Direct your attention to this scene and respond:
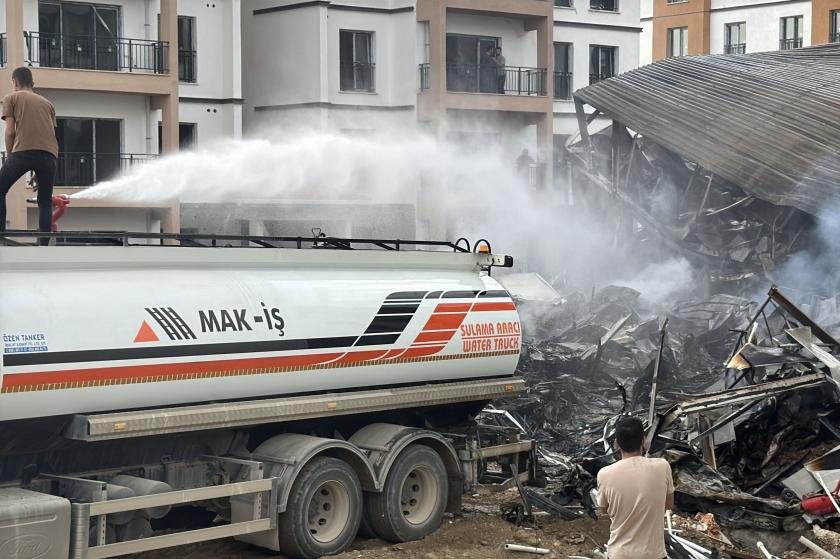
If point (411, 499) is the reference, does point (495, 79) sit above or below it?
above

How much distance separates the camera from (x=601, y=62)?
153 feet

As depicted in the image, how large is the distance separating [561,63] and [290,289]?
119 ft

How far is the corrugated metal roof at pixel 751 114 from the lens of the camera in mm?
22141

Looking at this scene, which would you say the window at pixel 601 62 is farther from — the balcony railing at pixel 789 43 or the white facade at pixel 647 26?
the white facade at pixel 647 26

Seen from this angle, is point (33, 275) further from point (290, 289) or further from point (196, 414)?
point (290, 289)

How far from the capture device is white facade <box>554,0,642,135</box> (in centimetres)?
4522

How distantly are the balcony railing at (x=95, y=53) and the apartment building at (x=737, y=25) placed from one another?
39170mm

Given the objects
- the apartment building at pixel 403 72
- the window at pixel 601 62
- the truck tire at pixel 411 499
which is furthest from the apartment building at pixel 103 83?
the truck tire at pixel 411 499

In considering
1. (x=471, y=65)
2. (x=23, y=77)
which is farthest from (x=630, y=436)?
(x=471, y=65)

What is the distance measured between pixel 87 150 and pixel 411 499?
22402 millimetres

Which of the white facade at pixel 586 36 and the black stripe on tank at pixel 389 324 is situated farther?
the white facade at pixel 586 36

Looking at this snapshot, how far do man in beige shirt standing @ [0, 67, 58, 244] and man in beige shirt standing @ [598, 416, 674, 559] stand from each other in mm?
6126

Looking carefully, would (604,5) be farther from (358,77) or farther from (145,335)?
(145,335)

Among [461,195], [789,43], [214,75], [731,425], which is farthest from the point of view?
[789,43]
